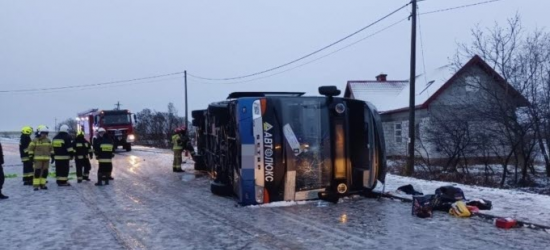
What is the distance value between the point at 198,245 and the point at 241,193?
3.08 m

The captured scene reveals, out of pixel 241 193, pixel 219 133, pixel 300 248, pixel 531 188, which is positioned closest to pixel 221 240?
pixel 300 248

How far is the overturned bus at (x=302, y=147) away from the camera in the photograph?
32.8ft

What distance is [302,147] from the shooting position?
10297 mm

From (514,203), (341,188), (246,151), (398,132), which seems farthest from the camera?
(398,132)

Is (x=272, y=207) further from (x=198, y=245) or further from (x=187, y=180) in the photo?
(x=187, y=180)

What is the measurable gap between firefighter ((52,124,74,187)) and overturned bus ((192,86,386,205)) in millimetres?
5444

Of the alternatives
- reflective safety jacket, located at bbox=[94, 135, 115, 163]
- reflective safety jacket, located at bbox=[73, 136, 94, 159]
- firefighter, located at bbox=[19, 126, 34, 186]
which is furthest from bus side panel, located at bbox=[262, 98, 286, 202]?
firefighter, located at bbox=[19, 126, 34, 186]

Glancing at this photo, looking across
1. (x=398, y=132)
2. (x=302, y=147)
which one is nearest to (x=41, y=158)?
(x=302, y=147)

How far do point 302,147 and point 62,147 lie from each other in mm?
7442

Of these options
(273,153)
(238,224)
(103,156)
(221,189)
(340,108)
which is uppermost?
(340,108)

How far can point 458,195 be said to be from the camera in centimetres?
1011

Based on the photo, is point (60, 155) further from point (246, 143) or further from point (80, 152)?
point (246, 143)

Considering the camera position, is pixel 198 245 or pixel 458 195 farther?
pixel 458 195

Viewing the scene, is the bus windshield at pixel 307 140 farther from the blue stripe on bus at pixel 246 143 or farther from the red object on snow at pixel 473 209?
the red object on snow at pixel 473 209
